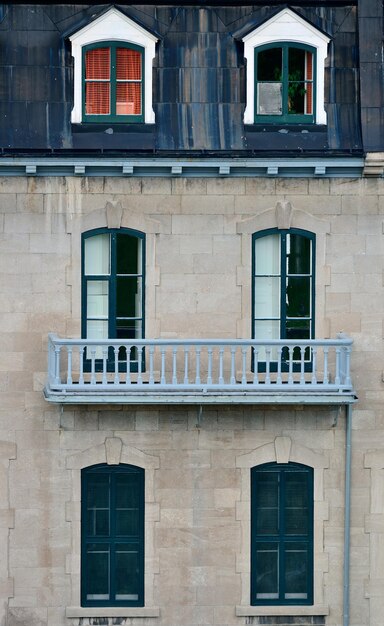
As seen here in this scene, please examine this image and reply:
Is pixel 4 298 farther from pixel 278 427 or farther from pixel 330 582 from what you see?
pixel 330 582

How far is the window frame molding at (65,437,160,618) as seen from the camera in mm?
29875

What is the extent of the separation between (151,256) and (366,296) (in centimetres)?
429

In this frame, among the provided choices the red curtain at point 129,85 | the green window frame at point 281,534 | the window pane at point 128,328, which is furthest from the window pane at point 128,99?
the green window frame at point 281,534

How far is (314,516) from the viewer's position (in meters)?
30.2

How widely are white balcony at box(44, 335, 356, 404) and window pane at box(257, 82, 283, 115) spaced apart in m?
4.58

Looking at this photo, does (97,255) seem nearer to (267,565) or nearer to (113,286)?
(113,286)

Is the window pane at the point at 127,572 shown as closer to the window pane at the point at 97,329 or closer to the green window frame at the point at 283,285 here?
the window pane at the point at 97,329

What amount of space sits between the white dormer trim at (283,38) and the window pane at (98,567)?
8885 mm

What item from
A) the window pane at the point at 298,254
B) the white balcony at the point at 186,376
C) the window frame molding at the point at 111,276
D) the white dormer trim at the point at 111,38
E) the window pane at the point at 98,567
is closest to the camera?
the white balcony at the point at 186,376

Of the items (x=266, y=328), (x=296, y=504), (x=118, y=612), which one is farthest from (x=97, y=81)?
(x=118, y=612)

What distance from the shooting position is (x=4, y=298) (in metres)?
29.7

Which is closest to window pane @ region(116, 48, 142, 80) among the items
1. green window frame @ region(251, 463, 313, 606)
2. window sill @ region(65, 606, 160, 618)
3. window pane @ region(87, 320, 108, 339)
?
window pane @ region(87, 320, 108, 339)

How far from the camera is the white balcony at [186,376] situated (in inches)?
1142

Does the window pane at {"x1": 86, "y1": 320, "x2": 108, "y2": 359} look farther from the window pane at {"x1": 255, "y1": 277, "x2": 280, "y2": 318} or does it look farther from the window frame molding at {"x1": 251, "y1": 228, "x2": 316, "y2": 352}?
the window pane at {"x1": 255, "y1": 277, "x2": 280, "y2": 318}
